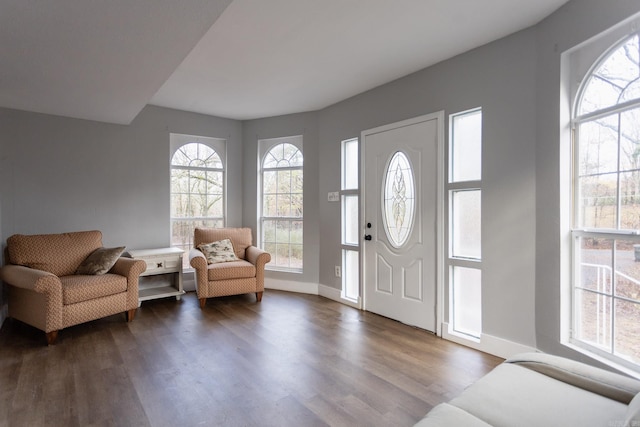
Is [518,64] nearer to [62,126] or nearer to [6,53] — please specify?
[6,53]

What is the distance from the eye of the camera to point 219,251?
429cm

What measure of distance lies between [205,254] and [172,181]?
1.14 m

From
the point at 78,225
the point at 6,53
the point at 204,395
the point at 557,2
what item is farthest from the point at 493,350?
the point at 78,225

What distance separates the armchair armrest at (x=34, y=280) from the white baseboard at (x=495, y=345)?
11.0 feet

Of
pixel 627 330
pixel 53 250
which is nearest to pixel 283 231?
pixel 53 250

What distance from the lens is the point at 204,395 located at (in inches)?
81.5

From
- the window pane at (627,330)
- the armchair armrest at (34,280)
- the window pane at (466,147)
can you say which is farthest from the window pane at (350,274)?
the armchair armrest at (34,280)

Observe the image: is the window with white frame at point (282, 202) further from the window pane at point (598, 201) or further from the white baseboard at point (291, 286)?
the window pane at point (598, 201)

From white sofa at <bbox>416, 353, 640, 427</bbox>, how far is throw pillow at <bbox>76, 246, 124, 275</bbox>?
332 cm

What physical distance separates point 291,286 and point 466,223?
2.58 meters

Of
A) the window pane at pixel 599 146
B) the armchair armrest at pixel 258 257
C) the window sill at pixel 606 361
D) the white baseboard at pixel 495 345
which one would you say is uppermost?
the window pane at pixel 599 146

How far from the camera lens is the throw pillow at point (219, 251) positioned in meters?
4.23

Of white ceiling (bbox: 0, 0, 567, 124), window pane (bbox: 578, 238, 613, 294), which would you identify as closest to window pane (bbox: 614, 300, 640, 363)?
window pane (bbox: 578, 238, 613, 294)

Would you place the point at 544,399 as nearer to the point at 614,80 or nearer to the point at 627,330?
the point at 627,330
